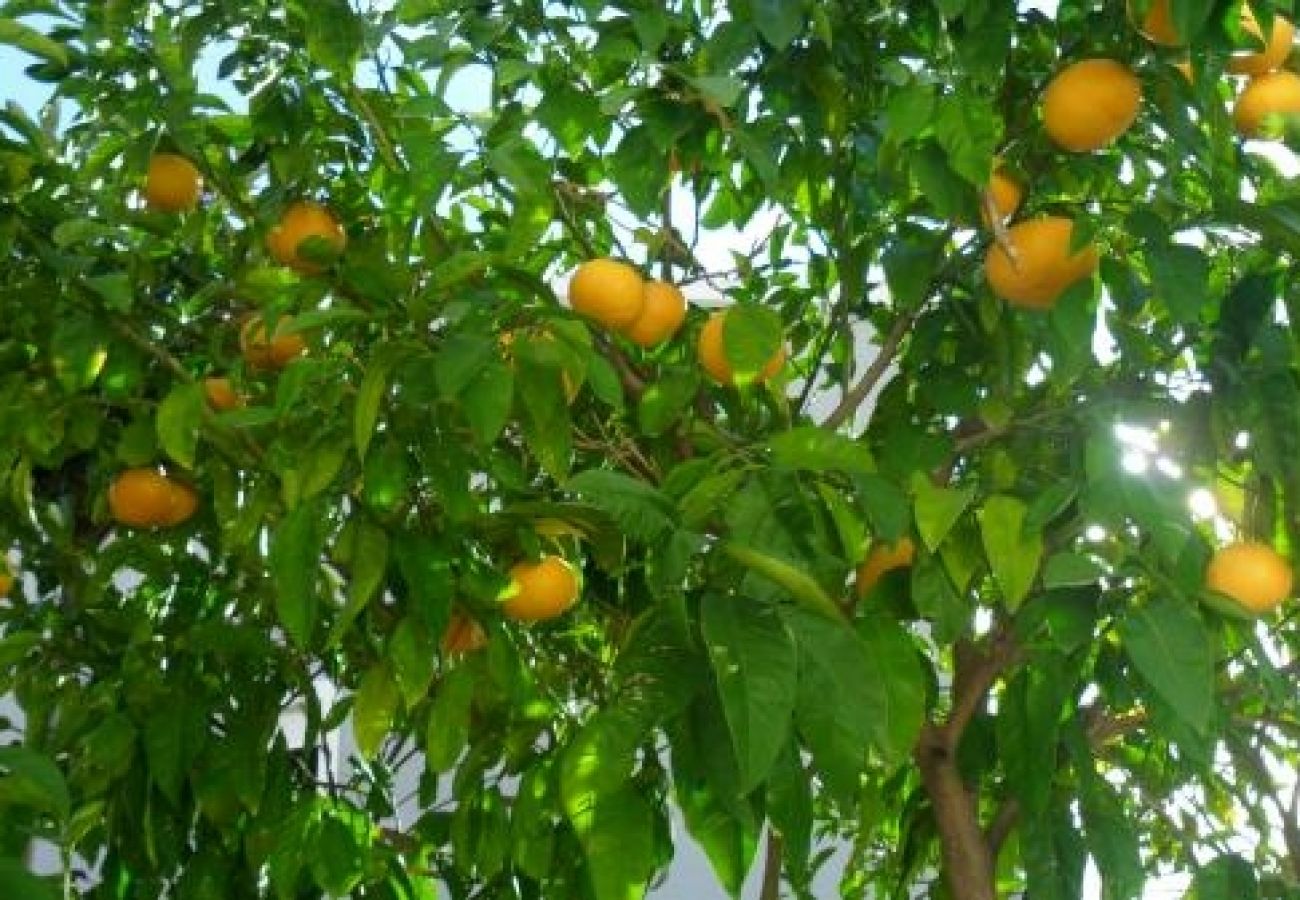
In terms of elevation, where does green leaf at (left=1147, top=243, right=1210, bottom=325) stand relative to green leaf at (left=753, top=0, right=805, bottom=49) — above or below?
below

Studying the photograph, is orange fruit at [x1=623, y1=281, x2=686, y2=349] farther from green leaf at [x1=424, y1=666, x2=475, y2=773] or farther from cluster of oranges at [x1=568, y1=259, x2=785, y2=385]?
green leaf at [x1=424, y1=666, x2=475, y2=773]

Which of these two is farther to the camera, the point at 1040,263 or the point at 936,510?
the point at 1040,263

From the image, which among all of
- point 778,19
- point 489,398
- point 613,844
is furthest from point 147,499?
point 613,844

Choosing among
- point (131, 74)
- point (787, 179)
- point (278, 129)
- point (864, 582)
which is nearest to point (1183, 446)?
point (864, 582)

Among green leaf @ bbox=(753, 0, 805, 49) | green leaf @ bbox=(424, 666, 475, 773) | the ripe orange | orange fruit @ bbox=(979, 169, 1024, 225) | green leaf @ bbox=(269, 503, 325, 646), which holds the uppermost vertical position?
the ripe orange

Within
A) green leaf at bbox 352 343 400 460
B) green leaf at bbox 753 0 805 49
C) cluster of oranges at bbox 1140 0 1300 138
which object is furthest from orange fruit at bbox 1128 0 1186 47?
green leaf at bbox 352 343 400 460

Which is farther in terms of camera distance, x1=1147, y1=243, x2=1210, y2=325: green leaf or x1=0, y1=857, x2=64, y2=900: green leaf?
x1=1147, y1=243, x2=1210, y2=325: green leaf

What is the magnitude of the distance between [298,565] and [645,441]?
48cm

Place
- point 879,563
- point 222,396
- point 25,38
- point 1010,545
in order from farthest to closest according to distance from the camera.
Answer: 1. point 222,396
2. point 25,38
3. point 879,563
4. point 1010,545

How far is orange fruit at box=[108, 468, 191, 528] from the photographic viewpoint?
5.69 feet

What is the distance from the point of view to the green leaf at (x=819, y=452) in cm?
108

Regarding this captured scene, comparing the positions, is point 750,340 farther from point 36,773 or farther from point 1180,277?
point 36,773

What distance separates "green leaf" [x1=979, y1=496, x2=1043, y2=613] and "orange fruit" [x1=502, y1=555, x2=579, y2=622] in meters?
0.42

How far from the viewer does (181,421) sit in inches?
59.9
